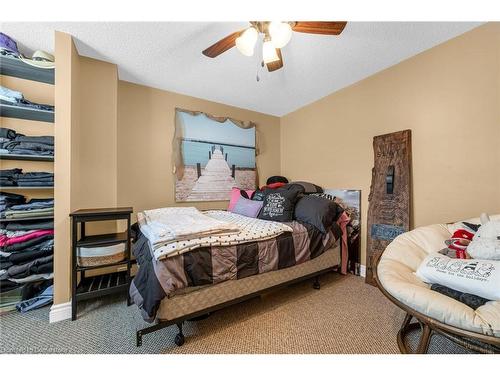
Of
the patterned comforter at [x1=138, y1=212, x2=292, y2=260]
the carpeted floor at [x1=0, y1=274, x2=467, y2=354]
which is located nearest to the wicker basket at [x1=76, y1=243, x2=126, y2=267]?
the patterned comforter at [x1=138, y1=212, x2=292, y2=260]

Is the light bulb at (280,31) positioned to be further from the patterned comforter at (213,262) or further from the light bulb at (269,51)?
the patterned comforter at (213,262)

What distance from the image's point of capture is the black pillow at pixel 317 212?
7.02 ft

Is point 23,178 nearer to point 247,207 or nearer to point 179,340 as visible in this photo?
point 179,340

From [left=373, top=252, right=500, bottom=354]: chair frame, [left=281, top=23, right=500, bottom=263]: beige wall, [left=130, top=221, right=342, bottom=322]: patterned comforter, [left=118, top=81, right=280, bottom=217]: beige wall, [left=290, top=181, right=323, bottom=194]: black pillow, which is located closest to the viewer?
[left=373, top=252, right=500, bottom=354]: chair frame

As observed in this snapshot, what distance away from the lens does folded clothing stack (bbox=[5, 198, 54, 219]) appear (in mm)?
1754

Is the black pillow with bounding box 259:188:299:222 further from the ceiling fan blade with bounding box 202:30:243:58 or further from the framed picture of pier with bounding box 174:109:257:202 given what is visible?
the ceiling fan blade with bounding box 202:30:243:58

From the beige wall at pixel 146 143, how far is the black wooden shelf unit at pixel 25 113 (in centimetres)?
67

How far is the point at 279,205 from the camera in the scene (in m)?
2.34

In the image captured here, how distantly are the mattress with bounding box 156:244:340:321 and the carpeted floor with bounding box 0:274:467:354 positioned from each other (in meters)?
0.23

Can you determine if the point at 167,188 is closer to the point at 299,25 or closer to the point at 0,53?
the point at 0,53

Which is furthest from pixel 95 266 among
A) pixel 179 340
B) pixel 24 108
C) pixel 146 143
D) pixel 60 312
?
pixel 146 143

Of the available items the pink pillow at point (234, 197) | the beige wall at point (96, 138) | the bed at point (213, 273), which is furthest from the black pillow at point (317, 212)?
the beige wall at point (96, 138)

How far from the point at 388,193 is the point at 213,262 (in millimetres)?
1957
